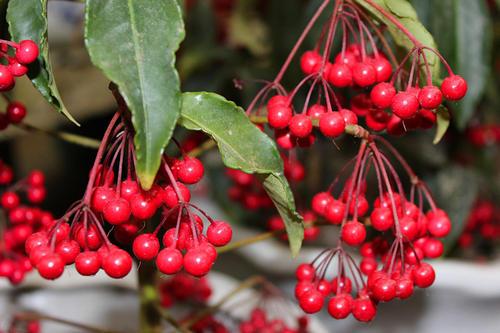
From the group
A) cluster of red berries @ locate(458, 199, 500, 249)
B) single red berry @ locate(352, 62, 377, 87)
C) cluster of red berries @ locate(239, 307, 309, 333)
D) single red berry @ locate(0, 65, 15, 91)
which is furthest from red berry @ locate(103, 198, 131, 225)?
cluster of red berries @ locate(458, 199, 500, 249)

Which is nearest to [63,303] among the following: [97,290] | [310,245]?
A: [97,290]

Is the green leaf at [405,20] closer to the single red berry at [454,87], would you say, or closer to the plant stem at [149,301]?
the single red berry at [454,87]

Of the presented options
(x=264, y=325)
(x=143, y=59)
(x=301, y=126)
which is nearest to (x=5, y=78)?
(x=143, y=59)

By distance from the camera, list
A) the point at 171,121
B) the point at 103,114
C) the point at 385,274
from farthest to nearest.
→ the point at 103,114, the point at 385,274, the point at 171,121

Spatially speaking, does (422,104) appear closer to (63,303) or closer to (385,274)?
(385,274)

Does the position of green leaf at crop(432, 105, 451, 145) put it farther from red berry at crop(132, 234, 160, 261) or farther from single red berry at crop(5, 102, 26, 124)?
single red berry at crop(5, 102, 26, 124)

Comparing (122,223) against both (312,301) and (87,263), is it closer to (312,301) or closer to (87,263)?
(87,263)
